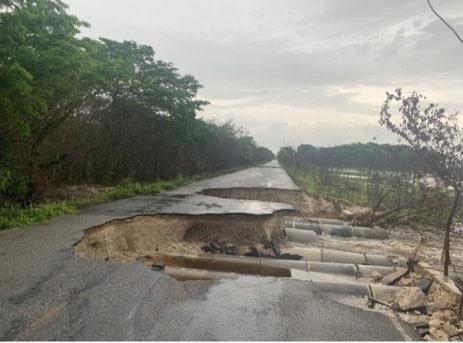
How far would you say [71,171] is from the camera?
18484 mm

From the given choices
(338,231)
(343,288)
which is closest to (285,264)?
(343,288)

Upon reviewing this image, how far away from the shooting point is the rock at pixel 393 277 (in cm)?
805

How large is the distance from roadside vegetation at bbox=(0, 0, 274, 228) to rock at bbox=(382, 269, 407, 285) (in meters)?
8.10

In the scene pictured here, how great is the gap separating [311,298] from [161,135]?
20.5 metres

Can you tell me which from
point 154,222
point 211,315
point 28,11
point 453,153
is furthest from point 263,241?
point 28,11

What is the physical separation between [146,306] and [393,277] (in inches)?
223

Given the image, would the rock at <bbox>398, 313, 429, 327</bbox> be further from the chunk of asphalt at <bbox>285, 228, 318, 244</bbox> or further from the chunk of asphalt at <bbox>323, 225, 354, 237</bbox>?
the chunk of asphalt at <bbox>323, 225, 354, 237</bbox>

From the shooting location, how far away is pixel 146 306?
185 inches

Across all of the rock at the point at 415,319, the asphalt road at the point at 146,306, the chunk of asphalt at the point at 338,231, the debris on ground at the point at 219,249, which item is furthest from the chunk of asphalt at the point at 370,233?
the asphalt road at the point at 146,306

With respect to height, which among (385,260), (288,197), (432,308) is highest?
(288,197)

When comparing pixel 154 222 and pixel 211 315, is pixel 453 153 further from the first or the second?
pixel 154 222

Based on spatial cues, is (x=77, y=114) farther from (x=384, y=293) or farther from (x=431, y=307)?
(x=431, y=307)

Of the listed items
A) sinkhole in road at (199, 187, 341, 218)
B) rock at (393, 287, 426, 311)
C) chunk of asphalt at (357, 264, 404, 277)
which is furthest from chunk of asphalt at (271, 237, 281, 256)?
sinkhole in road at (199, 187, 341, 218)

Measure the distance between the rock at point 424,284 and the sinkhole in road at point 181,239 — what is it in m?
2.56
